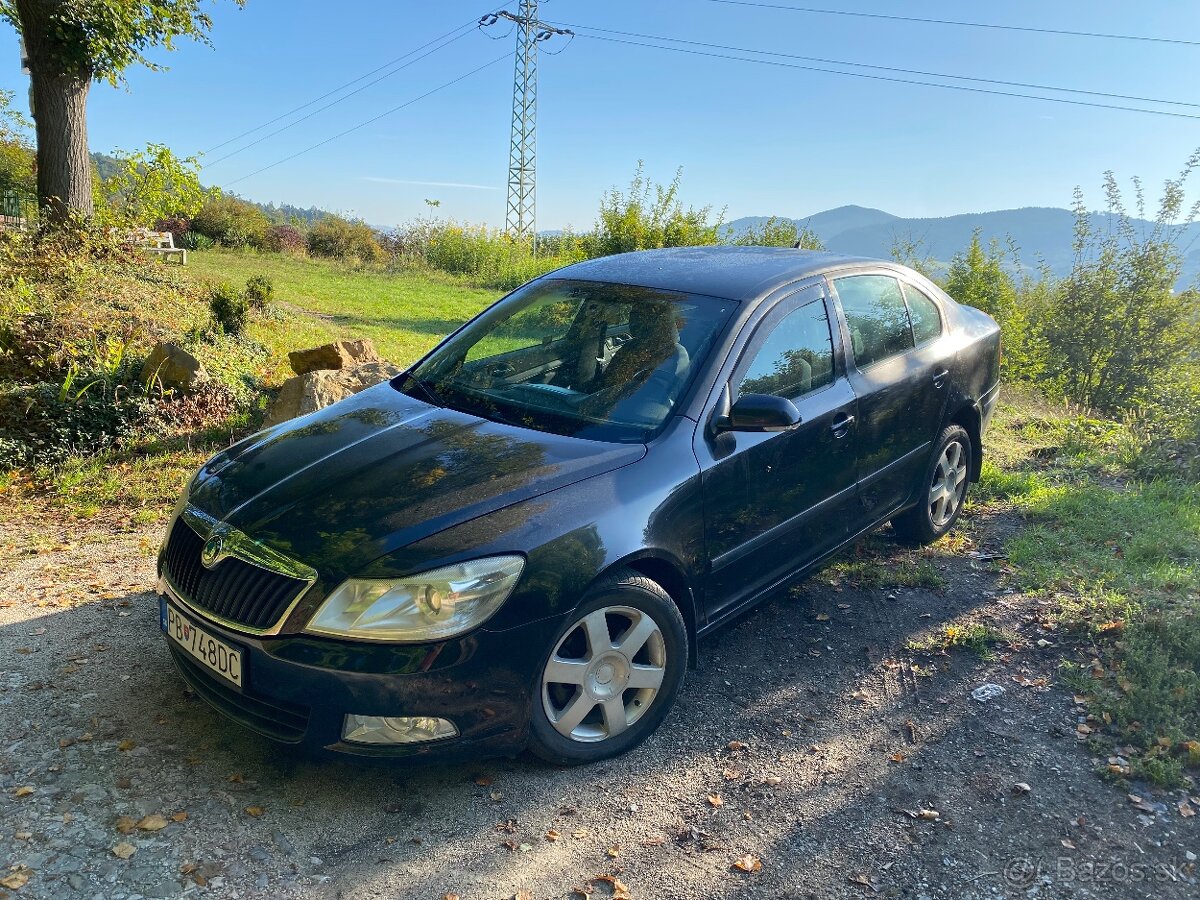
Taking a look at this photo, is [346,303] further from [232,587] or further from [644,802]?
[644,802]

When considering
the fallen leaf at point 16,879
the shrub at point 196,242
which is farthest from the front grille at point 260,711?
the shrub at point 196,242

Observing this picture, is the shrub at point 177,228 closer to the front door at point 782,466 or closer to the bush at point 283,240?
the bush at point 283,240

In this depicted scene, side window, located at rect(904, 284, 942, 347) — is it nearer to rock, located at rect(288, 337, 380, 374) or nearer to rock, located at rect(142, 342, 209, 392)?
rock, located at rect(288, 337, 380, 374)

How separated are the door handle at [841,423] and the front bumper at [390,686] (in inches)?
69.6

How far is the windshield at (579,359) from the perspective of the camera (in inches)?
133

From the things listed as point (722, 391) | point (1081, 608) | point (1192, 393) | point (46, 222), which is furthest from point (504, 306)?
point (46, 222)

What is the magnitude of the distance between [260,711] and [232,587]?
1.36ft

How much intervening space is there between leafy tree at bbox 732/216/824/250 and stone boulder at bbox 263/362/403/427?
8834mm

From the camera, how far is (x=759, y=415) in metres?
3.21

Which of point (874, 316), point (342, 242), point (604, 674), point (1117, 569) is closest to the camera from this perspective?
point (604, 674)

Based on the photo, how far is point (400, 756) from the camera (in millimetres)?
2648

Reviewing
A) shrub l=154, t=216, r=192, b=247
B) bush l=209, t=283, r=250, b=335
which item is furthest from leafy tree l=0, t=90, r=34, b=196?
bush l=209, t=283, r=250, b=335

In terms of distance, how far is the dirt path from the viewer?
255 centimetres

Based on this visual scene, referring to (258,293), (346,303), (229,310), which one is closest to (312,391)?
(229,310)
